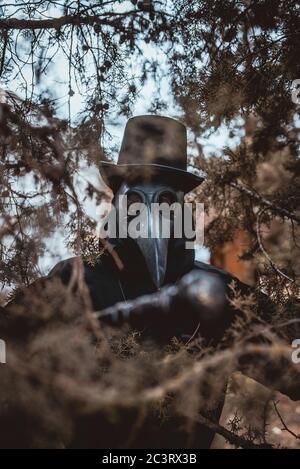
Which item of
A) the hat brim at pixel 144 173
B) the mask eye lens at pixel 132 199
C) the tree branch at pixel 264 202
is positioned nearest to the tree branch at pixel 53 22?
the hat brim at pixel 144 173

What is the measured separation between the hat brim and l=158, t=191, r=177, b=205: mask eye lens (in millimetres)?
96

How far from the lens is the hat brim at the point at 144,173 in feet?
11.3

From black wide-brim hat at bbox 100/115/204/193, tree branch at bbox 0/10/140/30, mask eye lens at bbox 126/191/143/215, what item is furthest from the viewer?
black wide-brim hat at bbox 100/115/204/193

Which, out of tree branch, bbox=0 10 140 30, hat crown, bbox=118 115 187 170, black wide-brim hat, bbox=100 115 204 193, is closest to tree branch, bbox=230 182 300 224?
black wide-brim hat, bbox=100 115 204 193

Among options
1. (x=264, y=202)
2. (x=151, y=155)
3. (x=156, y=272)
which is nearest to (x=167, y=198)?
(x=151, y=155)

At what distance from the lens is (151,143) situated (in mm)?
3559

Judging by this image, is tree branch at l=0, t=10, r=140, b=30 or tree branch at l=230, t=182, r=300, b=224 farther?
tree branch at l=230, t=182, r=300, b=224

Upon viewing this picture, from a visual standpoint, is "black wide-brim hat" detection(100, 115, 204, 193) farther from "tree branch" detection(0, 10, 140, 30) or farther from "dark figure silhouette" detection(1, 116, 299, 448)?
"tree branch" detection(0, 10, 140, 30)

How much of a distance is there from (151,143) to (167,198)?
0.41 m

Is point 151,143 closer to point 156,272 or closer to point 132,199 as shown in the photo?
point 132,199

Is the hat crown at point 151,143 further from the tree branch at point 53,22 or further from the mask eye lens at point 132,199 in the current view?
the tree branch at point 53,22

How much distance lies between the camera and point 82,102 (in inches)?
127

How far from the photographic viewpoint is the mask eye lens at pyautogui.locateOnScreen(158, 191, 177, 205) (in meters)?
3.38

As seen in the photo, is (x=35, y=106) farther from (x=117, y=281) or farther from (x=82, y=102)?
(x=117, y=281)
